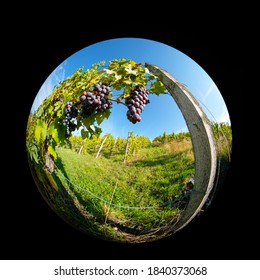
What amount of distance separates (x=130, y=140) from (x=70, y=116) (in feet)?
2.93

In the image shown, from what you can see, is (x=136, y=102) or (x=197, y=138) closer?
(x=136, y=102)

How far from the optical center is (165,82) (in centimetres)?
662

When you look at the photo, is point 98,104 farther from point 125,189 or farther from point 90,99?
point 125,189

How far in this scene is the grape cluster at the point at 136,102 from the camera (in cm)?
637

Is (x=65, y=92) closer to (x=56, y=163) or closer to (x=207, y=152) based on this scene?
(x=56, y=163)

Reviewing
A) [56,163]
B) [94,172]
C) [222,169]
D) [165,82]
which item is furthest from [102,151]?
[222,169]

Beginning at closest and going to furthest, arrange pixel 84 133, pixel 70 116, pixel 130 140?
pixel 130 140, pixel 84 133, pixel 70 116

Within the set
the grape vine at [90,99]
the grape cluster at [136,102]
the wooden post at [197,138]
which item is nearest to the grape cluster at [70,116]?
the grape vine at [90,99]

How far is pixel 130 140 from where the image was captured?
249 inches

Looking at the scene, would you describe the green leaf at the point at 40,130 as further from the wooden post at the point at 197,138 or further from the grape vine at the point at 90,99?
the wooden post at the point at 197,138

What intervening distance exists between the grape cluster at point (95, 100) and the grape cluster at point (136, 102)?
0.87 ft

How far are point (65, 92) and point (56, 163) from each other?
0.91 metres

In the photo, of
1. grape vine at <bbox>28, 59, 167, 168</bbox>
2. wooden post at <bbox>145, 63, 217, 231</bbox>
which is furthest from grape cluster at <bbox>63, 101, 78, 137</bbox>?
wooden post at <bbox>145, 63, 217, 231</bbox>

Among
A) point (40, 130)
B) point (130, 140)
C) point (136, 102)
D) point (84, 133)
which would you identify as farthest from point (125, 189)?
point (40, 130)
